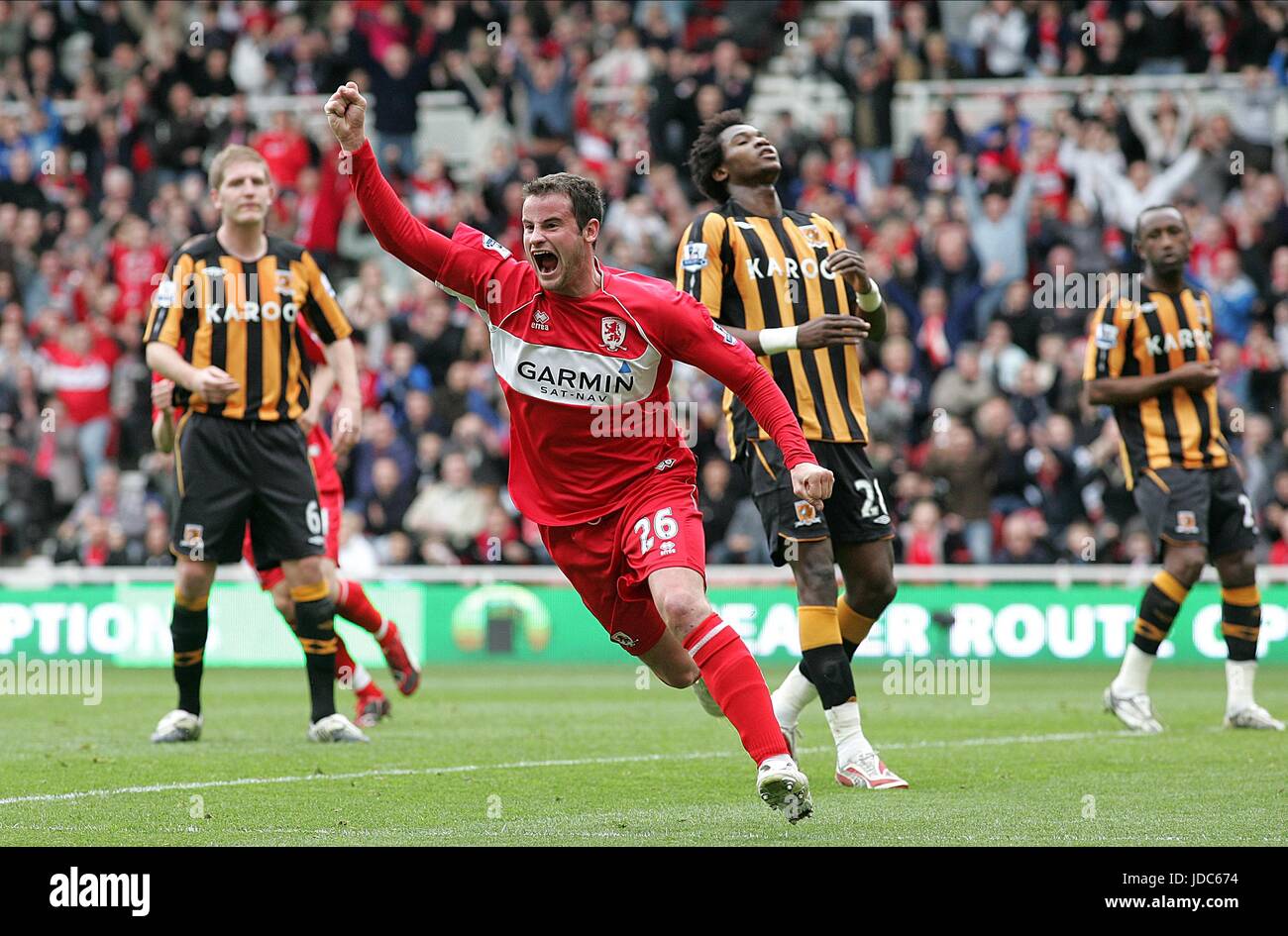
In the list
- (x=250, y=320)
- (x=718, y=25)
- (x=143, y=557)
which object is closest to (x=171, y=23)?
(x=718, y=25)

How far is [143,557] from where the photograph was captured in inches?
683

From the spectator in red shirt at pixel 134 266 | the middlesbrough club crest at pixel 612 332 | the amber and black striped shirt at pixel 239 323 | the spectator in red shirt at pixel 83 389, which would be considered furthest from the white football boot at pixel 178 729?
the spectator in red shirt at pixel 134 266

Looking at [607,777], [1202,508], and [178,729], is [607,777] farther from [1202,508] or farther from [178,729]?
[1202,508]

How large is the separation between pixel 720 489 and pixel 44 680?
5867 millimetres

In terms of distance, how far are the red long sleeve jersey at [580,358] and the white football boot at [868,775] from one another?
1.69 m

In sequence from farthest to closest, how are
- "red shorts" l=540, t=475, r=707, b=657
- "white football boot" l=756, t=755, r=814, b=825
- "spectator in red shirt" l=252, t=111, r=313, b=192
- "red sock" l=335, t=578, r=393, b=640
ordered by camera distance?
1. "spectator in red shirt" l=252, t=111, r=313, b=192
2. "red sock" l=335, t=578, r=393, b=640
3. "red shorts" l=540, t=475, r=707, b=657
4. "white football boot" l=756, t=755, r=814, b=825

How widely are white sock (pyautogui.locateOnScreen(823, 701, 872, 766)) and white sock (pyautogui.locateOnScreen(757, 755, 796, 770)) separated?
→ 5.78 feet

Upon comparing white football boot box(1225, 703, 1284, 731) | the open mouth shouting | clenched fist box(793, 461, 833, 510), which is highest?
the open mouth shouting

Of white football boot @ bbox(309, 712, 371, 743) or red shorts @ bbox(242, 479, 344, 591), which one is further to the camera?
red shorts @ bbox(242, 479, 344, 591)

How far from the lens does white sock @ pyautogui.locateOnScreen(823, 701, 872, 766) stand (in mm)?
7535

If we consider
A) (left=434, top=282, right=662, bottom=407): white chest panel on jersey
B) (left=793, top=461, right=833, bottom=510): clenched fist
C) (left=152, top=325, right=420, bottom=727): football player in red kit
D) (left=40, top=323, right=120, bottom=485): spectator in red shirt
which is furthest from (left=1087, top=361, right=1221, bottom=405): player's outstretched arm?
(left=40, top=323, right=120, bottom=485): spectator in red shirt

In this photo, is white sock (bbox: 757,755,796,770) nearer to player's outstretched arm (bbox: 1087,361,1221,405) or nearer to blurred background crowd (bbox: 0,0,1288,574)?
player's outstretched arm (bbox: 1087,361,1221,405)

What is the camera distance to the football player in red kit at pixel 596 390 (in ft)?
20.2

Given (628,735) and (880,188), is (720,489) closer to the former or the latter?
(880,188)
